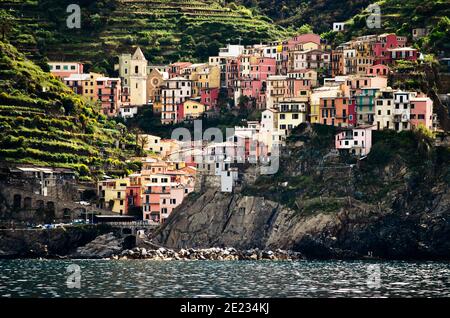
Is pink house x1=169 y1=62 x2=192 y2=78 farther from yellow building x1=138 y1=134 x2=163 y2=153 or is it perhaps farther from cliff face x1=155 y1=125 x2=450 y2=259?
cliff face x1=155 y1=125 x2=450 y2=259

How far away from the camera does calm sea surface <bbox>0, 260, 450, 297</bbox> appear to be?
99.0 metres

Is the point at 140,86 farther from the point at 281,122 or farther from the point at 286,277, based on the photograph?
the point at 286,277

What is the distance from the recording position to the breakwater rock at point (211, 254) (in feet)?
448

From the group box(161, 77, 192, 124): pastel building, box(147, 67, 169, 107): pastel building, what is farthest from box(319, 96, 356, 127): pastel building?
box(147, 67, 169, 107): pastel building

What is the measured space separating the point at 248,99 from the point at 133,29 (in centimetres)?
2431

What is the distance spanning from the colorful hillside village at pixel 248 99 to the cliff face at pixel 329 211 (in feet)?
7.82

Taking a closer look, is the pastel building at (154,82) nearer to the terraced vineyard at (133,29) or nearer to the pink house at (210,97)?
the pink house at (210,97)

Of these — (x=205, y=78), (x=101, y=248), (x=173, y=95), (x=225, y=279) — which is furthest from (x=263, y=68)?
(x=225, y=279)

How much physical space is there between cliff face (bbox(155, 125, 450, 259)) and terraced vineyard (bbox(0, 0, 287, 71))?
129 ft

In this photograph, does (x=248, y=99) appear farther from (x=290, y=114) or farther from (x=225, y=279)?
(x=225, y=279)

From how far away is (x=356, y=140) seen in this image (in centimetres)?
14262

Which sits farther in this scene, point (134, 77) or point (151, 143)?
point (134, 77)

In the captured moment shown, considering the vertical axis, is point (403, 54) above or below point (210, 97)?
above

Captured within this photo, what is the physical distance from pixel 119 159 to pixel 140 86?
17.6m
